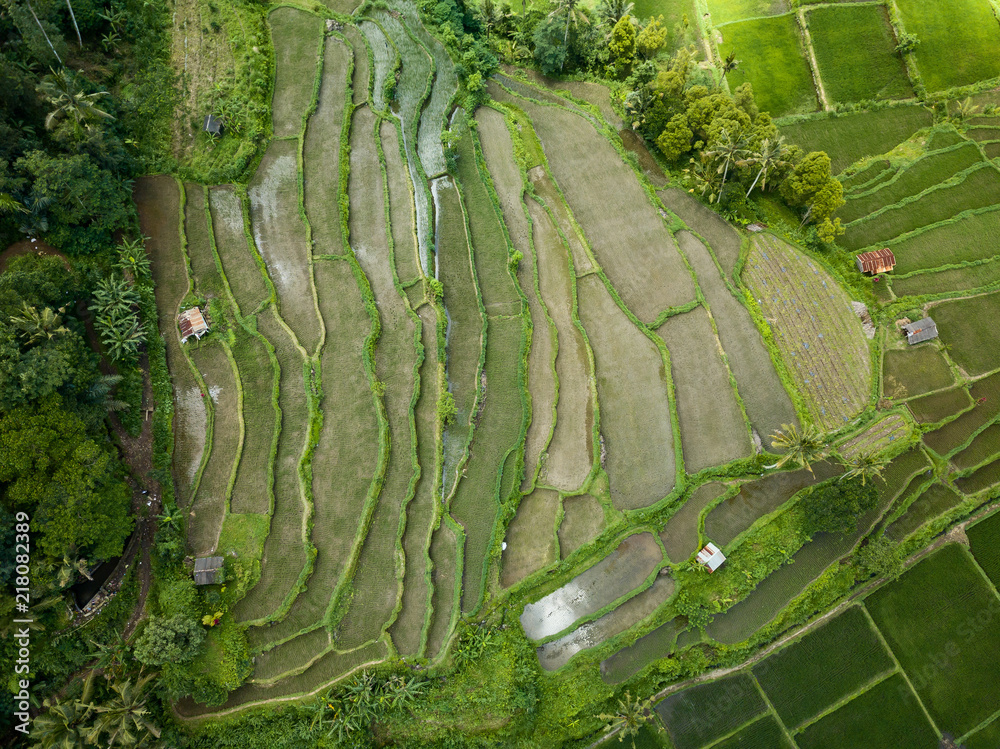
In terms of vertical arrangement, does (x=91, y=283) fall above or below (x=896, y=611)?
above

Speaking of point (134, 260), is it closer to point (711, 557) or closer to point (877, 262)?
point (711, 557)

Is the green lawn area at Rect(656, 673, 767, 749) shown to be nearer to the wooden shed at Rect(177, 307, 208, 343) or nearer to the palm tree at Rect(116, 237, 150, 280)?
the wooden shed at Rect(177, 307, 208, 343)

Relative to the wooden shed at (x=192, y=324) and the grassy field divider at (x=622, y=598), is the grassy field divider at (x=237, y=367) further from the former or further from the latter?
the grassy field divider at (x=622, y=598)

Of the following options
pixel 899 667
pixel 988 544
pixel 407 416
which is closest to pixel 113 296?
pixel 407 416

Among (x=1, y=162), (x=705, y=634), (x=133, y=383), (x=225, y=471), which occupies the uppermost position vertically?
(x=1, y=162)

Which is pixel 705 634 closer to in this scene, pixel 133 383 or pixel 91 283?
pixel 133 383

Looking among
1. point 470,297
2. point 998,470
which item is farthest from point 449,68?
point 998,470

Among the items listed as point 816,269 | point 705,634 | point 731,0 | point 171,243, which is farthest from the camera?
point 731,0

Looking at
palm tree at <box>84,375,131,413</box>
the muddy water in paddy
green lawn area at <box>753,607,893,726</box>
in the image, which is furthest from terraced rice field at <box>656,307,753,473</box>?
palm tree at <box>84,375,131,413</box>

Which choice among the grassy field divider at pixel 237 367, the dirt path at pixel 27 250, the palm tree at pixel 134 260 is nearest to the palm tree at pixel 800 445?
the grassy field divider at pixel 237 367
